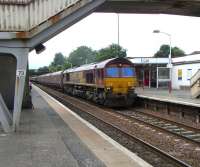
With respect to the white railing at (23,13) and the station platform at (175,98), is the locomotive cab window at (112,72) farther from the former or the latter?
the white railing at (23,13)

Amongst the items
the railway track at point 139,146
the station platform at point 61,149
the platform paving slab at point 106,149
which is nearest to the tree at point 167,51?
the railway track at point 139,146

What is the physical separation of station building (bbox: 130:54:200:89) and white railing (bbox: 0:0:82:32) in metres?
34.2

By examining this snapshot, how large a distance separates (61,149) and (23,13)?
5.54 m

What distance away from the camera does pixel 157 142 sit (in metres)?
14.5

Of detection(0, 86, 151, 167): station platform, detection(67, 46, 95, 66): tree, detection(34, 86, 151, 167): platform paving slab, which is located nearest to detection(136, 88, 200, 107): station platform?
detection(34, 86, 151, 167): platform paving slab

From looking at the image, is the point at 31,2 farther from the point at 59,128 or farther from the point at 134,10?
the point at 134,10

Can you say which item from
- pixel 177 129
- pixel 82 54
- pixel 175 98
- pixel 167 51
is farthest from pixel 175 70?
pixel 82 54

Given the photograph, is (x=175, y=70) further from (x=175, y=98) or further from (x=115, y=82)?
(x=115, y=82)

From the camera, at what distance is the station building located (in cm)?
5238

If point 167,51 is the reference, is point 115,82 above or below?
below

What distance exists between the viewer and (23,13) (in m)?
14.8

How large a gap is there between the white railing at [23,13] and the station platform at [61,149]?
3.22 m

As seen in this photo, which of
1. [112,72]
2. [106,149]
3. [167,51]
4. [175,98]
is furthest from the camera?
[167,51]

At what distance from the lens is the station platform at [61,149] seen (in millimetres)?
9422
